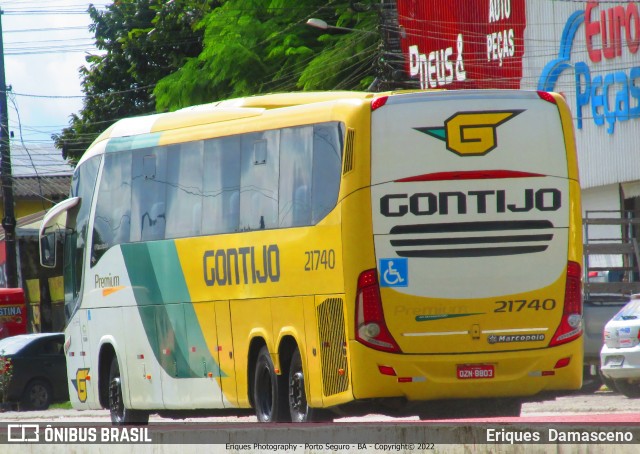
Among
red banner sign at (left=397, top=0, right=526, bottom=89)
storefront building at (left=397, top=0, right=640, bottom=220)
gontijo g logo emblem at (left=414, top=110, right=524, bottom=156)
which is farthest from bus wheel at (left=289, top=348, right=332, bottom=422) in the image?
red banner sign at (left=397, top=0, right=526, bottom=89)

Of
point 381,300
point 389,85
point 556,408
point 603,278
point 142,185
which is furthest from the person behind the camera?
point 389,85

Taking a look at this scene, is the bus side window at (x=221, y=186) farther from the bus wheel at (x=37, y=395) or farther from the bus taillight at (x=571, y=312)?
the bus wheel at (x=37, y=395)

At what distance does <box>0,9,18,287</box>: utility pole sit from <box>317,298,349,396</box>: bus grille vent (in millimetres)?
27547

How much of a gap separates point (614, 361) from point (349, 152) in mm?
8458

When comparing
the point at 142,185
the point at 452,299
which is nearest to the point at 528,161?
the point at 452,299

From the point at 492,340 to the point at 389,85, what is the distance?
88.1 ft

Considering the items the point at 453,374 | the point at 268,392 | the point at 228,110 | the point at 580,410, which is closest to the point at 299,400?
the point at 268,392

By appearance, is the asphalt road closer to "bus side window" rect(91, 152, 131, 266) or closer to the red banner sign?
"bus side window" rect(91, 152, 131, 266)

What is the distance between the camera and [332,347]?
1454cm

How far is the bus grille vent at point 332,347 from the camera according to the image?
47.1ft

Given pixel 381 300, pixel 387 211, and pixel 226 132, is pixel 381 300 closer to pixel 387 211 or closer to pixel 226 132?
pixel 387 211

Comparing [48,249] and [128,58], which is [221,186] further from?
[128,58]

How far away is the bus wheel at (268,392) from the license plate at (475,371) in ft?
7.58

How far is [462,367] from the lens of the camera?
1427 cm
